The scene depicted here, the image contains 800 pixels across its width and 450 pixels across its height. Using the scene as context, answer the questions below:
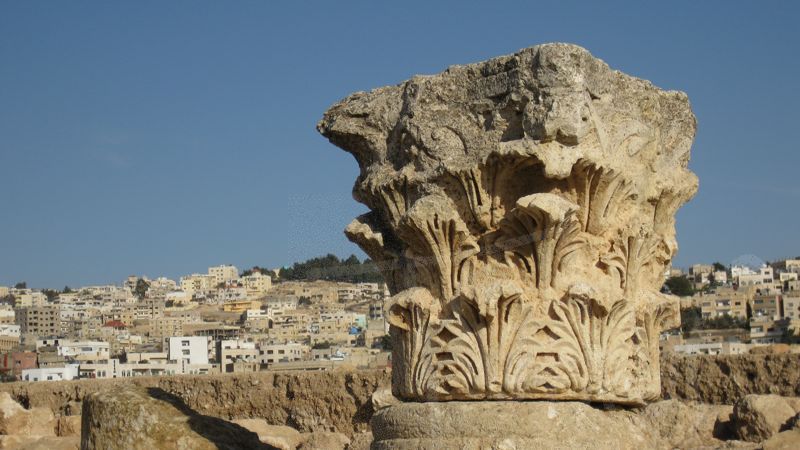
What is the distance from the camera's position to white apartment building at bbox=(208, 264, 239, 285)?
14388 cm

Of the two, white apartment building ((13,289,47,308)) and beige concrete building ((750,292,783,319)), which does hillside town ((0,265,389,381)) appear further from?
beige concrete building ((750,292,783,319))

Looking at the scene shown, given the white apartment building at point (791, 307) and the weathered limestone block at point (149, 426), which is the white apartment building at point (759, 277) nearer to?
the white apartment building at point (791, 307)

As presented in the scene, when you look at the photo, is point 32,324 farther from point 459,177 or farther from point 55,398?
point 459,177

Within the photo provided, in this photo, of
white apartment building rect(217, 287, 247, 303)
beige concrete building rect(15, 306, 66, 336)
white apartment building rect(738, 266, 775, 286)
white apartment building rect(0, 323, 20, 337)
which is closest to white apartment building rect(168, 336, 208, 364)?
white apartment building rect(0, 323, 20, 337)

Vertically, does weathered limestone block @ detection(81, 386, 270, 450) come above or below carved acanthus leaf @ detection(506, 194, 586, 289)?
below

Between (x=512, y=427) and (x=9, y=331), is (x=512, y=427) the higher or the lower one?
the lower one

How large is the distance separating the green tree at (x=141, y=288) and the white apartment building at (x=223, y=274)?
736cm

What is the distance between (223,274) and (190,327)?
57827 millimetres

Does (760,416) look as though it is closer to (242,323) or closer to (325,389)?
(325,389)

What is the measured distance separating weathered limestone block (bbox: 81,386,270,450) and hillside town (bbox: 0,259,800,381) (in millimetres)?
19973

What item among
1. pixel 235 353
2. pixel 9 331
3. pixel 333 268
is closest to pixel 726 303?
pixel 235 353

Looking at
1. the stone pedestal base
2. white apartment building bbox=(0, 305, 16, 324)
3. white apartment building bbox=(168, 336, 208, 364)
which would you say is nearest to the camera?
the stone pedestal base

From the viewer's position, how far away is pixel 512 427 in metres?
6.45

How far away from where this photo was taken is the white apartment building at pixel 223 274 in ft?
472
